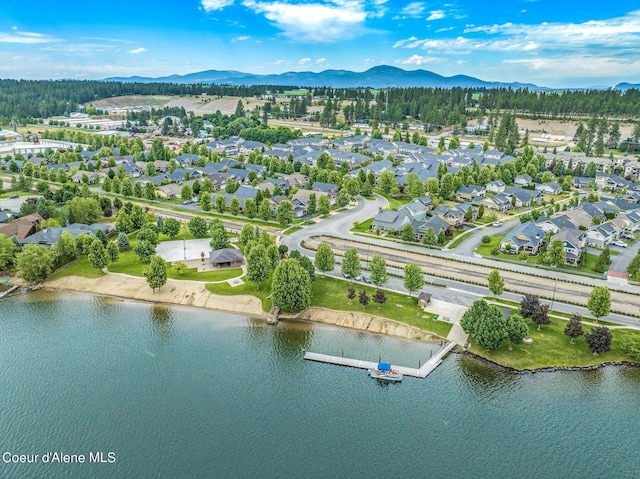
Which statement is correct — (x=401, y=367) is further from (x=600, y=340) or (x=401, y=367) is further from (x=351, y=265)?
(x=600, y=340)

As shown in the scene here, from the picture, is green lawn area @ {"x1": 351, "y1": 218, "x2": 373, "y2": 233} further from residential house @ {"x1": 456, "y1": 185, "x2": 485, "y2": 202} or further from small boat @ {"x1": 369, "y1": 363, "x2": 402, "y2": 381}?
small boat @ {"x1": 369, "y1": 363, "x2": 402, "y2": 381}

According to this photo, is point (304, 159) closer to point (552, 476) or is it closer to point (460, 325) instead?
point (460, 325)

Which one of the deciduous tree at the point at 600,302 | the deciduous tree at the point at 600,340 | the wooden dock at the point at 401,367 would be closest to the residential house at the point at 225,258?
the wooden dock at the point at 401,367

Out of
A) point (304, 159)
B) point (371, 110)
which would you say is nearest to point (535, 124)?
point (371, 110)

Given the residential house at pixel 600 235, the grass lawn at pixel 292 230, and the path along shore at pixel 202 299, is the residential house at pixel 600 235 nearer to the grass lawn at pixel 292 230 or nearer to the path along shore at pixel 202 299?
the path along shore at pixel 202 299

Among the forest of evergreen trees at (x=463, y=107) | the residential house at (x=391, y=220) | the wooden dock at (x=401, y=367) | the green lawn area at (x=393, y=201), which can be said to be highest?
the forest of evergreen trees at (x=463, y=107)

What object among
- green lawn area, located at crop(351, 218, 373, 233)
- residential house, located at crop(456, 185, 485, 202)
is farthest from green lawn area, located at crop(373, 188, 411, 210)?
green lawn area, located at crop(351, 218, 373, 233)
